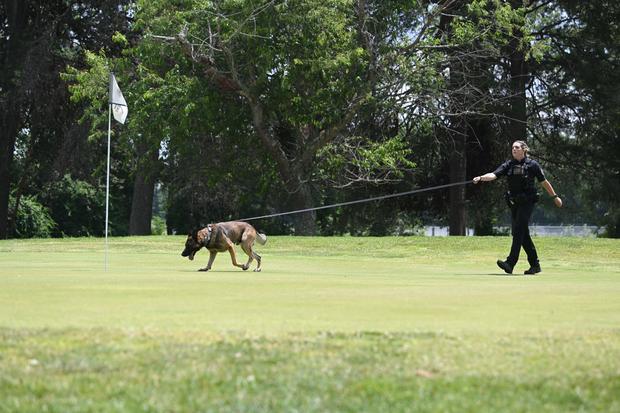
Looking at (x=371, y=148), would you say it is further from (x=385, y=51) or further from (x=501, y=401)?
(x=501, y=401)

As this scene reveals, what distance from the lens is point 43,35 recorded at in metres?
44.8

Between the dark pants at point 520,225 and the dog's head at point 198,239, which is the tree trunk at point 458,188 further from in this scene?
the dog's head at point 198,239

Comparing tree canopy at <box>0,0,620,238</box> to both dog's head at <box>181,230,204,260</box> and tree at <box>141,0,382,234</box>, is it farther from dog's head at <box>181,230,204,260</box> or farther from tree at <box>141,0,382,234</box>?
dog's head at <box>181,230,204,260</box>

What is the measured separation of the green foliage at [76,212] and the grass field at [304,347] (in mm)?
49238

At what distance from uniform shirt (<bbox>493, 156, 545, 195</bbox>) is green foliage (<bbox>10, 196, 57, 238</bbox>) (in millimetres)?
44295

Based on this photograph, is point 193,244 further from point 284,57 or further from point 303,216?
point 303,216

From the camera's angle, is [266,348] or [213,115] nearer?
[266,348]

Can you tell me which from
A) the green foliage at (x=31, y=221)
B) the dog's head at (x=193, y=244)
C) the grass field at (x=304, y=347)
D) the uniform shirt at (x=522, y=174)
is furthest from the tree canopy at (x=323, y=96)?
the grass field at (x=304, y=347)

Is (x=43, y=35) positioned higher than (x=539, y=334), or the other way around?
Result: (x=43, y=35)

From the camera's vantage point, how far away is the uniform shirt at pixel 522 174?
17.0 m

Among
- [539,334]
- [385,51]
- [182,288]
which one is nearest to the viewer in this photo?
[539,334]

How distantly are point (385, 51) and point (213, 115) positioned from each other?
6029 mm

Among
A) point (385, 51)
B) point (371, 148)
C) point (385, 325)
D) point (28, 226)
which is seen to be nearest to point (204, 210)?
point (28, 226)

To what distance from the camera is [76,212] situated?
208ft
